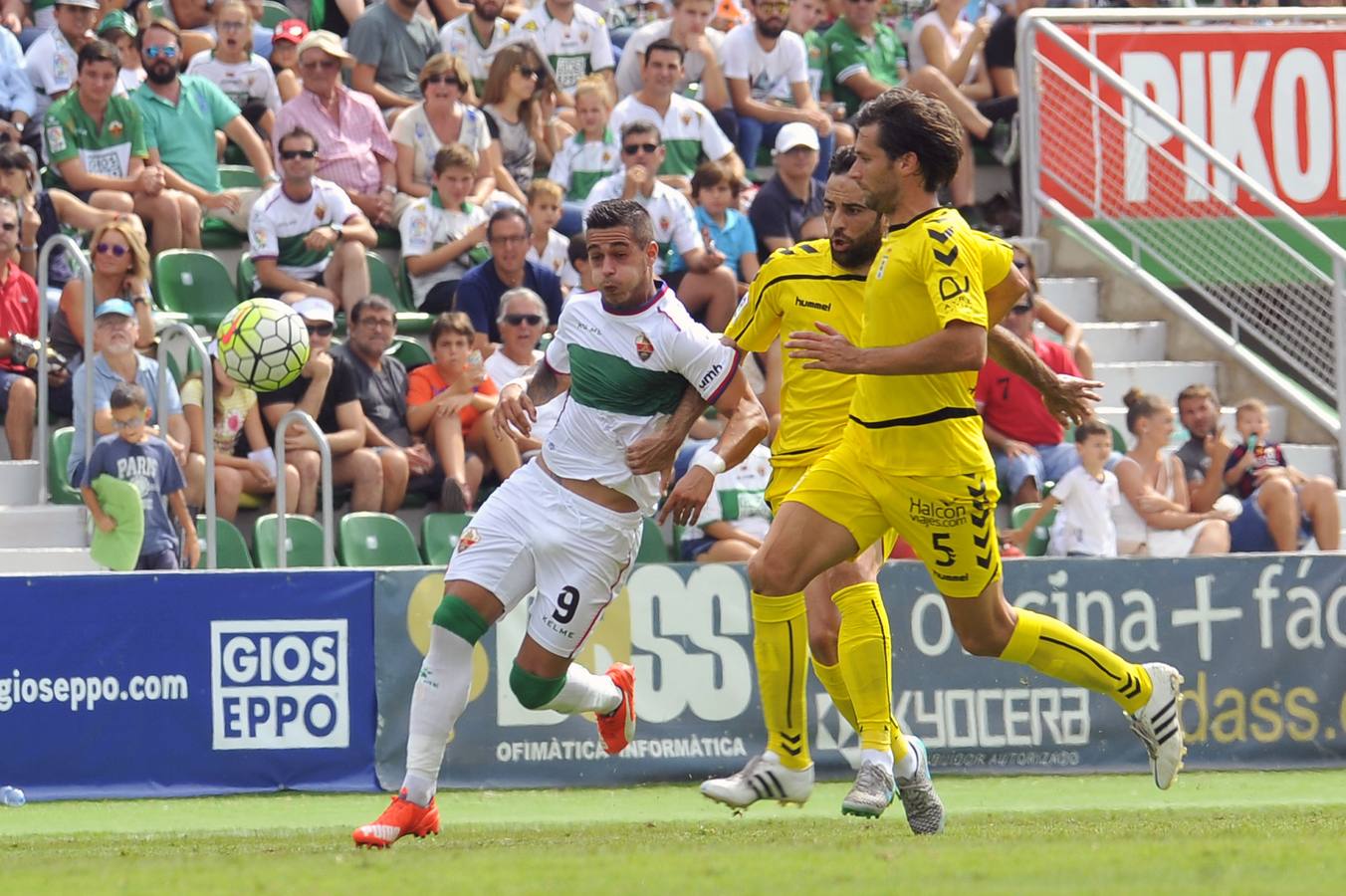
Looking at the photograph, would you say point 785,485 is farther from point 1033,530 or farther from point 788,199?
point 788,199

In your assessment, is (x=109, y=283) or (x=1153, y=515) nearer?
(x=109, y=283)

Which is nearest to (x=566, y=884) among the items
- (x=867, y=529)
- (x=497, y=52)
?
(x=867, y=529)

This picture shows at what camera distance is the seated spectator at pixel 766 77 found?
55.5ft

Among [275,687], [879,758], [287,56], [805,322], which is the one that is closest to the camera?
[879,758]

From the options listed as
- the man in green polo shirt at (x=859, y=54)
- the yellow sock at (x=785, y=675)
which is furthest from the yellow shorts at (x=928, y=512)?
the man in green polo shirt at (x=859, y=54)

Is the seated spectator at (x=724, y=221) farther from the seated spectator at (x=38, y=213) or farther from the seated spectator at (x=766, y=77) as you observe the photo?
the seated spectator at (x=38, y=213)

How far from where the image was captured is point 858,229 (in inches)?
326

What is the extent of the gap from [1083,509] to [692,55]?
17.7ft

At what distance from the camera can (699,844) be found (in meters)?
7.63

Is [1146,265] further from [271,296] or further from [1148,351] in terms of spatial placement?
[271,296]

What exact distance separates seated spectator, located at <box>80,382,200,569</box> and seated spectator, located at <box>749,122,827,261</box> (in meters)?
4.89

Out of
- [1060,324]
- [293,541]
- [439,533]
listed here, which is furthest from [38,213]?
[1060,324]

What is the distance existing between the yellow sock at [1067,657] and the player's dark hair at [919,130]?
1683 millimetres

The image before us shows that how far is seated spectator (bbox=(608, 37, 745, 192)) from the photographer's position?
51.9 ft
